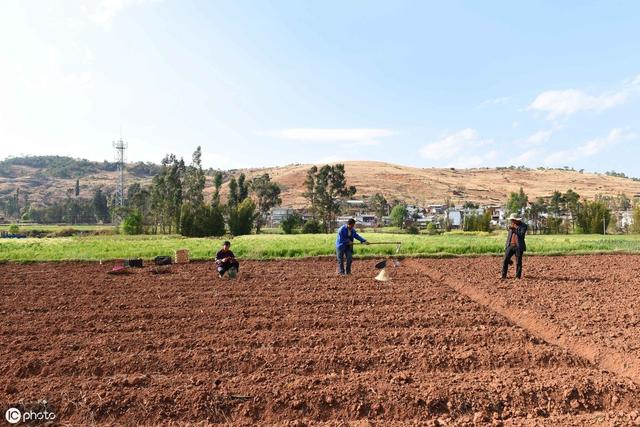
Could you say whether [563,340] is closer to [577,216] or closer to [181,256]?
[181,256]

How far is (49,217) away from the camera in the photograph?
353 feet

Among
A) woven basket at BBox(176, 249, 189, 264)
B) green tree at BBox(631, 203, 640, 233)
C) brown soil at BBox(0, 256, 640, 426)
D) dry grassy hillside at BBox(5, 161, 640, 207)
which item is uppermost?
dry grassy hillside at BBox(5, 161, 640, 207)

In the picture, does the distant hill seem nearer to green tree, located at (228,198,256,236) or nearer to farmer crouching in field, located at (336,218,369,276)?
green tree, located at (228,198,256,236)

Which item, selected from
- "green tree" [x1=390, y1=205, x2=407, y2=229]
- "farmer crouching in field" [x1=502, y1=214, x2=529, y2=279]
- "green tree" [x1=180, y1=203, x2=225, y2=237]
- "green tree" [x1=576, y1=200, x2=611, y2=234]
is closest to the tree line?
"green tree" [x1=576, y1=200, x2=611, y2=234]

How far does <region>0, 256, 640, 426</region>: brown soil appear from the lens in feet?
16.0

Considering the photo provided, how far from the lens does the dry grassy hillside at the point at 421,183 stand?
145 metres

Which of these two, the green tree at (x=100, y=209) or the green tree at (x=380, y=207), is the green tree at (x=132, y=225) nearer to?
the green tree at (x=380, y=207)

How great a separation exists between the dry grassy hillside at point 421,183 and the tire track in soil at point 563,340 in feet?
395

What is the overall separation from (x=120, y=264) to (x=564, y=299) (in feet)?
48.6

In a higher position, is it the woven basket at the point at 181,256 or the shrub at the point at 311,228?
the shrub at the point at 311,228

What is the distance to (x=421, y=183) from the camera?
529 ft

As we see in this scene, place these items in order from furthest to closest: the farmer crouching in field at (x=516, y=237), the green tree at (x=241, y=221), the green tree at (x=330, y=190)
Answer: the green tree at (x=330, y=190) < the green tree at (x=241, y=221) < the farmer crouching in field at (x=516, y=237)

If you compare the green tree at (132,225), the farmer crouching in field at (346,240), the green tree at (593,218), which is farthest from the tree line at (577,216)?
the green tree at (132,225)

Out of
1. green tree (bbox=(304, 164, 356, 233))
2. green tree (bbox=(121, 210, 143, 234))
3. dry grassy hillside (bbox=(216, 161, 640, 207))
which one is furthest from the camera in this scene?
dry grassy hillside (bbox=(216, 161, 640, 207))
